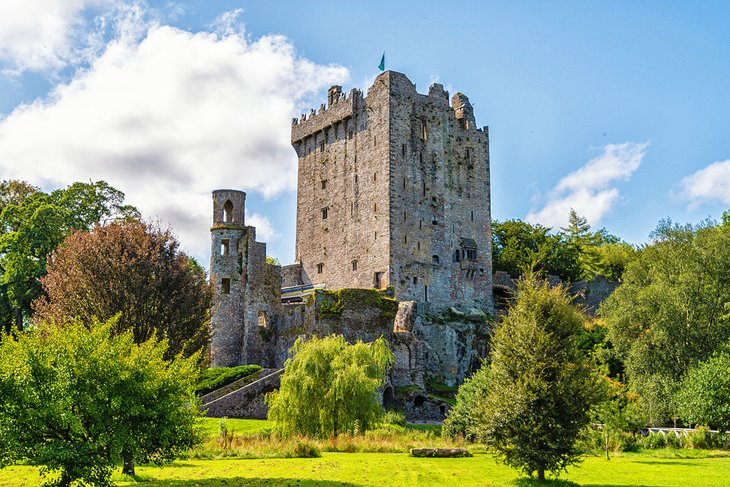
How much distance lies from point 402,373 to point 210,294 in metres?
15.1

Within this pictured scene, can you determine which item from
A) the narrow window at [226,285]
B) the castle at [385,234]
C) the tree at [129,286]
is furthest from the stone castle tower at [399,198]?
the tree at [129,286]

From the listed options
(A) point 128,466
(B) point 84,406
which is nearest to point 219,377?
(A) point 128,466

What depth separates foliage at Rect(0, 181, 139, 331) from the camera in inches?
1853

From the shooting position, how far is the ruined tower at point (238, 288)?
50.8 meters

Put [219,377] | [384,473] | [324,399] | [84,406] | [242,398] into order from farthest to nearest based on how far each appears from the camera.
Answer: [219,377]
[242,398]
[324,399]
[384,473]
[84,406]

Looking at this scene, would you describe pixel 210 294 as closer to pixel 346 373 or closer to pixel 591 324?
pixel 346 373

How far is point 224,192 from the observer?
2085 inches

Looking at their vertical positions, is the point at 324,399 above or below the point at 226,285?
below

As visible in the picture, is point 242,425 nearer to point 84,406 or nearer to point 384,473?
point 384,473

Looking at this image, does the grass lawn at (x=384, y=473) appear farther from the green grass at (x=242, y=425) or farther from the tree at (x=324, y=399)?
the green grass at (x=242, y=425)

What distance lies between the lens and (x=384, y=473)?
21734 millimetres

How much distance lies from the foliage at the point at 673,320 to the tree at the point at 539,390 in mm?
20595

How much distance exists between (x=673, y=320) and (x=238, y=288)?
1037 inches

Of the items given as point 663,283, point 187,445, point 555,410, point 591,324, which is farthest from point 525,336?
point 591,324
